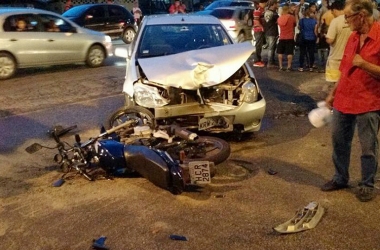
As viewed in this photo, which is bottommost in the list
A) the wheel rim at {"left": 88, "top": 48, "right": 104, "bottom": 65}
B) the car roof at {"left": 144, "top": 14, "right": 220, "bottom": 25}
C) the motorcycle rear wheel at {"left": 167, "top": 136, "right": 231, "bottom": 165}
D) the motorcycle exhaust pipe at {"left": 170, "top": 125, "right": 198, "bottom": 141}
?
the wheel rim at {"left": 88, "top": 48, "right": 104, "bottom": 65}

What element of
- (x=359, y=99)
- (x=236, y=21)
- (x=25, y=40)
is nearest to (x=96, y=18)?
(x=236, y=21)

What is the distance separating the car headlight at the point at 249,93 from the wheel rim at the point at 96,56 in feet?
25.3

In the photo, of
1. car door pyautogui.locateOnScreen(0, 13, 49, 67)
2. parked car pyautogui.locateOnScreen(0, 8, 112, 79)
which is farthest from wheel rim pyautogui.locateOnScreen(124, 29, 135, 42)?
car door pyautogui.locateOnScreen(0, 13, 49, 67)

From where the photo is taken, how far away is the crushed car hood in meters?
6.17

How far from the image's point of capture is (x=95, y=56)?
13445 mm

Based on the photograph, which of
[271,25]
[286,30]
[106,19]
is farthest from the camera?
[106,19]

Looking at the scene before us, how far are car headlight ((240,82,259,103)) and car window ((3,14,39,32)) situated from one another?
7249 mm

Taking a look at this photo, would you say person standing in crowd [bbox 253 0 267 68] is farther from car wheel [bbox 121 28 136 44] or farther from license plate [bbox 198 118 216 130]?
license plate [bbox 198 118 216 130]

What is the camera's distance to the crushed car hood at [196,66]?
6172 millimetres

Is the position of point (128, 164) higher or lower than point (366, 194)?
higher

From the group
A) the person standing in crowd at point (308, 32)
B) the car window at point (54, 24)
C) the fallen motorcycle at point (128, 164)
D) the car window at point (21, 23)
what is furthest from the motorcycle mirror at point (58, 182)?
the person standing in crowd at point (308, 32)

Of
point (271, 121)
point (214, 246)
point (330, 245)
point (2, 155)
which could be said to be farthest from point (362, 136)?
point (2, 155)

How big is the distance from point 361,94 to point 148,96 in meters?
2.71

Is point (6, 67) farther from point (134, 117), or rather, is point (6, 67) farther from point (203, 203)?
point (203, 203)
